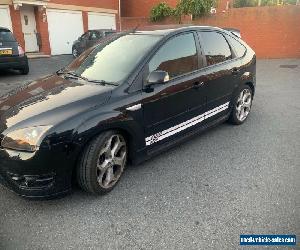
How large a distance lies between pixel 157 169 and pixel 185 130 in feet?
2.21

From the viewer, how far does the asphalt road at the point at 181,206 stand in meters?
2.63

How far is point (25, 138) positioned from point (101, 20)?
19471 millimetres

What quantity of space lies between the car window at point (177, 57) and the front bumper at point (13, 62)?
7.14 metres

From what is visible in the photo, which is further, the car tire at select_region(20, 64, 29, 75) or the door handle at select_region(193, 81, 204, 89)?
the car tire at select_region(20, 64, 29, 75)

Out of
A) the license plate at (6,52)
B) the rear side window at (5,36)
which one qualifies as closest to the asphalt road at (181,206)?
the license plate at (6,52)

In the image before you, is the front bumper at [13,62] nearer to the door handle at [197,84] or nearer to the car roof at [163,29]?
the car roof at [163,29]

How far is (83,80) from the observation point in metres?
3.65

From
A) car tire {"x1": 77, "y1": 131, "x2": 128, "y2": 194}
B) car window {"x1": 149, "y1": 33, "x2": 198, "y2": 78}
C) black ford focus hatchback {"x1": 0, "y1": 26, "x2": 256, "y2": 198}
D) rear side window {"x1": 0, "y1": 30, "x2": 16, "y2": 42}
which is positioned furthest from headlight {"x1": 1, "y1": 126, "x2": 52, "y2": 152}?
rear side window {"x1": 0, "y1": 30, "x2": 16, "y2": 42}

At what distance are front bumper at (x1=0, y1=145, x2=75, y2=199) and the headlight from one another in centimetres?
5

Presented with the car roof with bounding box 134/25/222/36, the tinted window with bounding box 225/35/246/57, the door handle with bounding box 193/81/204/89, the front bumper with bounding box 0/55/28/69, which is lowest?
the front bumper with bounding box 0/55/28/69

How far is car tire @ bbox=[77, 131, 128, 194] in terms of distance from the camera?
9.80 ft

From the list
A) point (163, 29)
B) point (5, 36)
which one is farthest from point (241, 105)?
point (5, 36)

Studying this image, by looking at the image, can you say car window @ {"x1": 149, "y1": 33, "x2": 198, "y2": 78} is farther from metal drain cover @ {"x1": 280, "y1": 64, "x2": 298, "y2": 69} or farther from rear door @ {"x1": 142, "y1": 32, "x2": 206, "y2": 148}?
metal drain cover @ {"x1": 280, "y1": 64, "x2": 298, "y2": 69}

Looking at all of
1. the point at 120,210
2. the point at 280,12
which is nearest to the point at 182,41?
the point at 120,210
